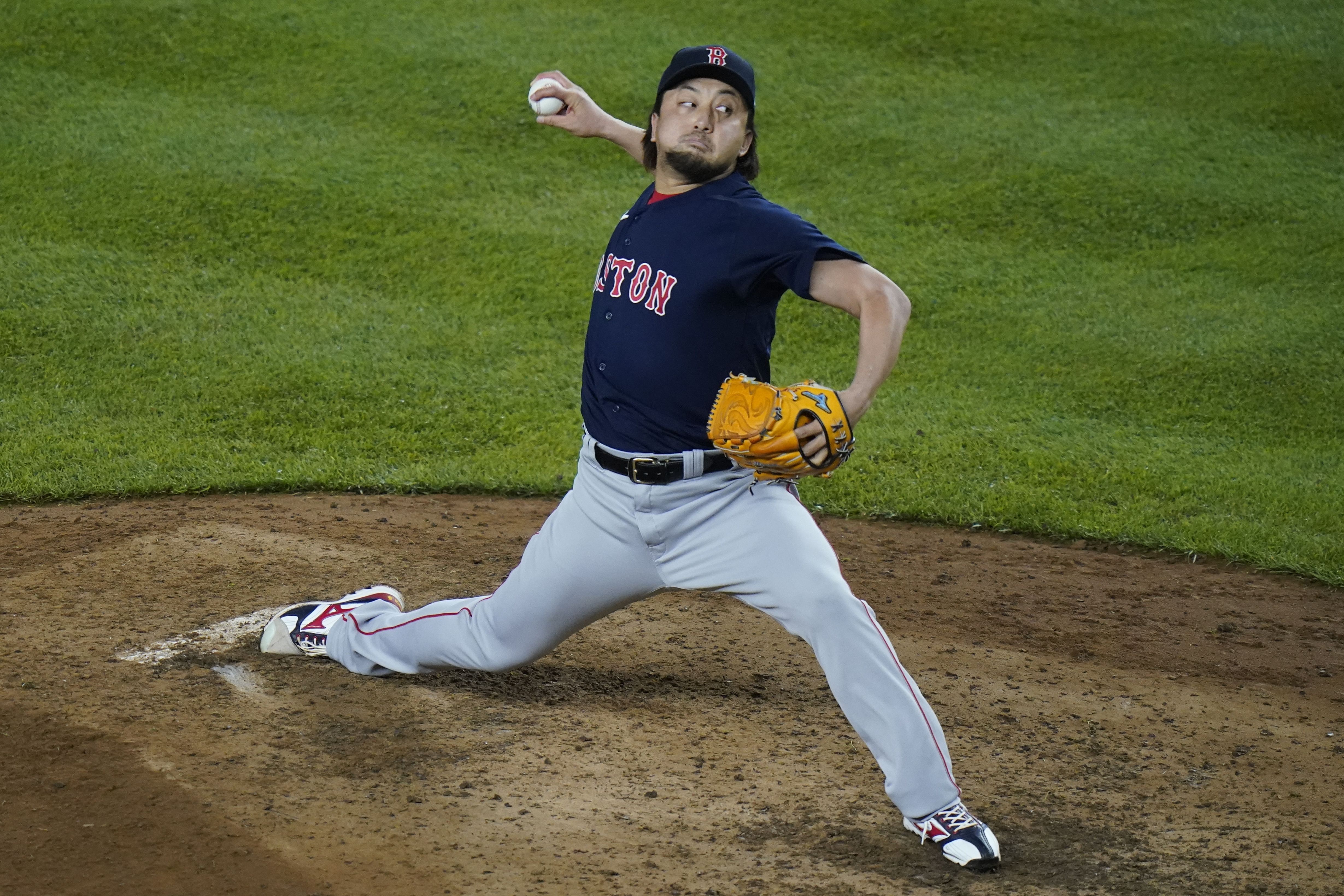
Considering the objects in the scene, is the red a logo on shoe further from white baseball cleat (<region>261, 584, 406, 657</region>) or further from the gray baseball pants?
the gray baseball pants

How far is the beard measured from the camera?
11.0ft

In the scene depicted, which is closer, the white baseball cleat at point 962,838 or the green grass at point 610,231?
the white baseball cleat at point 962,838

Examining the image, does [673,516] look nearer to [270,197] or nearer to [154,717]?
[154,717]

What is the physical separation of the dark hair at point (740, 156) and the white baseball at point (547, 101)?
0.33 metres

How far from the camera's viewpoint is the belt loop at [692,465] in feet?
10.7

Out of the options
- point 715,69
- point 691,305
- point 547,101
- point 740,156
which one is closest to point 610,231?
point 547,101

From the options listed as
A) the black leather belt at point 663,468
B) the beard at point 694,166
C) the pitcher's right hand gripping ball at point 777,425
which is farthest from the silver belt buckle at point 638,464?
the beard at point 694,166

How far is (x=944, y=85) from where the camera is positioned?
1041 centimetres

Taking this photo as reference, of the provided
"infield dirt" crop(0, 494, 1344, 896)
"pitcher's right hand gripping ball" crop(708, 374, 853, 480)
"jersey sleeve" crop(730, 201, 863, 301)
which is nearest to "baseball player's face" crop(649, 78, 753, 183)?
"jersey sleeve" crop(730, 201, 863, 301)

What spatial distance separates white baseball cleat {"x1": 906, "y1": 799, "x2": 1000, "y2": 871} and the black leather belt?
3.10ft

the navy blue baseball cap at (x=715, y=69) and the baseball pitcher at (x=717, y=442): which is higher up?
the navy blue baseball cap at (x=715, y=69)

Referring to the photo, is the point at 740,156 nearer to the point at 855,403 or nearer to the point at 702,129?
the point at 702,129

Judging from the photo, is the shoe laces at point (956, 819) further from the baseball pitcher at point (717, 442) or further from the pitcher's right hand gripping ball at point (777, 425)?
the pitcher's right hand gripping ball at point (777, 425)

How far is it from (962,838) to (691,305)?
4.52ft
